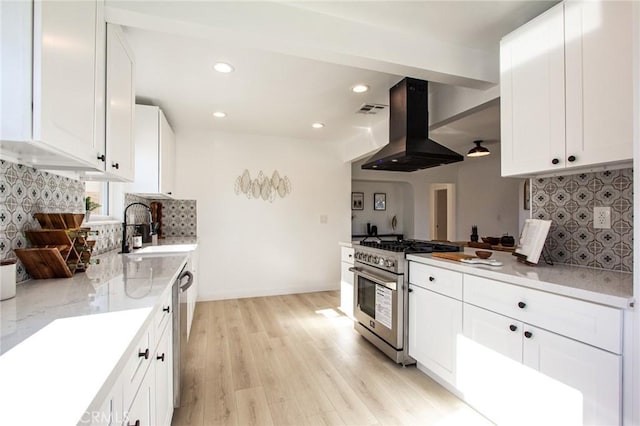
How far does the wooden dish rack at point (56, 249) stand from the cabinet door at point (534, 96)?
2.46 meters

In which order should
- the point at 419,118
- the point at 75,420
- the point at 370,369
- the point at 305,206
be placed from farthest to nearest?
the point at 305,206 → the point at 419,118 → the point at 370,369 → the point at 75,420

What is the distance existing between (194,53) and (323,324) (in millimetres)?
2769

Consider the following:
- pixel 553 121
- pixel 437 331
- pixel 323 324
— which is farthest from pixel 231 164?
pixel 553 121

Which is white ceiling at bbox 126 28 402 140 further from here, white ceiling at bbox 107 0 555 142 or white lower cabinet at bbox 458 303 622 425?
white lower cabinet at bbox 458 303 622 425

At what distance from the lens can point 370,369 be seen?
2371 millimetres

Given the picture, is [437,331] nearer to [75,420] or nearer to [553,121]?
[553,121]

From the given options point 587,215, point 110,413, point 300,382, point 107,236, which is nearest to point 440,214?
point 587,215

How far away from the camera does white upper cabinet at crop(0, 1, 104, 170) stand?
3.12 ft

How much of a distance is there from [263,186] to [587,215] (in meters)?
3.68

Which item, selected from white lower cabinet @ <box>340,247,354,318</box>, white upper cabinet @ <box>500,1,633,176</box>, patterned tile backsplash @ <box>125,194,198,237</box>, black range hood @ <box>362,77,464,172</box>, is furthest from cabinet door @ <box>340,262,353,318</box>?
patterned tile backsplash @ <box>125,194,198,237</box>

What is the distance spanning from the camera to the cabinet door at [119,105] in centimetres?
162

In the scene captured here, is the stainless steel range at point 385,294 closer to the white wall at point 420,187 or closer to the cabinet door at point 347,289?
the cabinet door at point 347,289

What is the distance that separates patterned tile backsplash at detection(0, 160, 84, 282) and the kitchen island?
205 millimetres

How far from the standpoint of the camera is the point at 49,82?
1.04 meters
